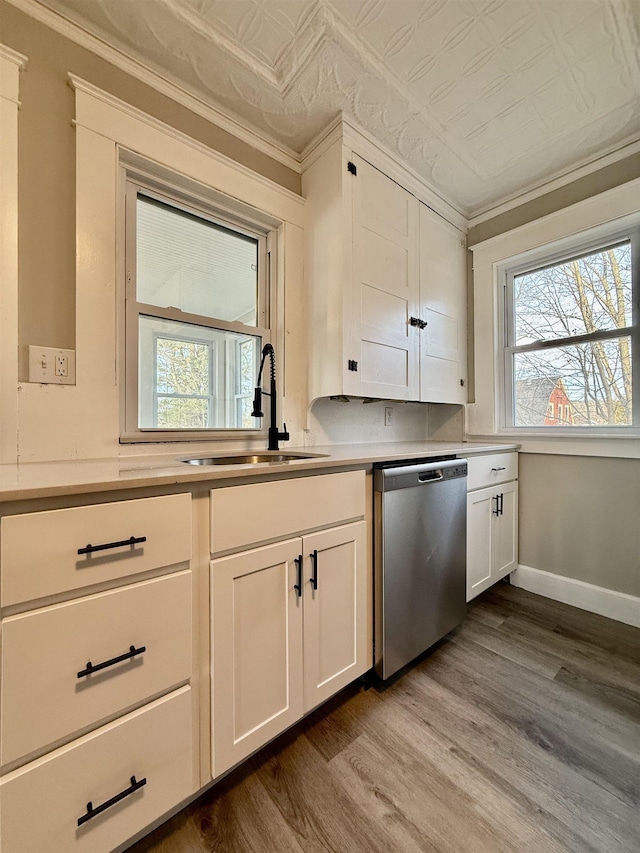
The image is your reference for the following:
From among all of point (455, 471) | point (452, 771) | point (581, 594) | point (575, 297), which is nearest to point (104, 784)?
point (452, 771)

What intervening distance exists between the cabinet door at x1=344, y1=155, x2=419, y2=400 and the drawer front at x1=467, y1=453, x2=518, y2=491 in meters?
0.54

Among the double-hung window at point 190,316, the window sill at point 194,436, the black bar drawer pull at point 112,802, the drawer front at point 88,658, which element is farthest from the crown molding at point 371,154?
the black bar drawer pull at point 112,802

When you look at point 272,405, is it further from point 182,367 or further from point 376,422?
point 376,422

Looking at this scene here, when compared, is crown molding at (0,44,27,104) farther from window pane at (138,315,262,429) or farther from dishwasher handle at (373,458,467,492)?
dishwasher handle at (373,458,467,492)

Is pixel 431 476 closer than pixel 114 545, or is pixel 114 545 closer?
pixel 114 545

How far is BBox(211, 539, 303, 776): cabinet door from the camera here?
3.07 feet

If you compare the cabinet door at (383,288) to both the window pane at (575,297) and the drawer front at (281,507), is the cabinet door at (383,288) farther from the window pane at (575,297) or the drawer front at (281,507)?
the window pane at (575,297)

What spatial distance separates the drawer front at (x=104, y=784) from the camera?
68 cm

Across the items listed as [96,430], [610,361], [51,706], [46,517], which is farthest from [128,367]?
[610,361]

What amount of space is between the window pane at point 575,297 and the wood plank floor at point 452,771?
177 centimetres

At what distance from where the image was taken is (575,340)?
2.12 metres

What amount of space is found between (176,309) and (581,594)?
2.69 metres

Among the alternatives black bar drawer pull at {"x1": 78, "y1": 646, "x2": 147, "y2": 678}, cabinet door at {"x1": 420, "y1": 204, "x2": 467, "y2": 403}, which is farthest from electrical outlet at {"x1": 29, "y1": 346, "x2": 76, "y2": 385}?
cabinet door at {"x1": 420, "y1": 204, "x2": 467, "y2": 403}

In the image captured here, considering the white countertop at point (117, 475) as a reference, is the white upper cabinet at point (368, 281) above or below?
above
